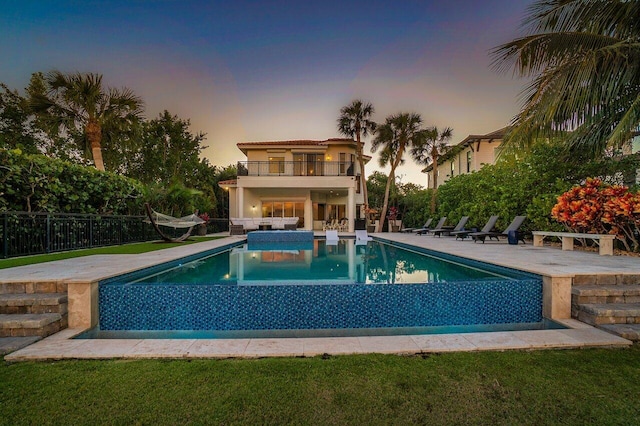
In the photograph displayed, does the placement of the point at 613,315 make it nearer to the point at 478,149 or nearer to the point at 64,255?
the point at 64,255

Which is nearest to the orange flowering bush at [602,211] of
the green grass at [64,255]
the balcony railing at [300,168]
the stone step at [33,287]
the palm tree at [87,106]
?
the stone step at [33,287]

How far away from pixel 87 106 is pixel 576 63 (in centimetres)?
1499

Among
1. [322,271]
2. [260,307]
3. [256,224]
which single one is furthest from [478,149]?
[260,307]

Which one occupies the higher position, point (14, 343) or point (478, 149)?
point (478, 149)

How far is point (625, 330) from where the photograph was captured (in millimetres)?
3098

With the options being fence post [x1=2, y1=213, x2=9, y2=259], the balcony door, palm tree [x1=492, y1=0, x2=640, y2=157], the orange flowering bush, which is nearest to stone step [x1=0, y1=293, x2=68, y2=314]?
fence post [x1=2, y1=213, x2=9, y2=259]

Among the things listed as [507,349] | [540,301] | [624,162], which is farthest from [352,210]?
[507,349]

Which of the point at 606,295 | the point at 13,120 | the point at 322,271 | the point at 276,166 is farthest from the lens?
the point at 276,166

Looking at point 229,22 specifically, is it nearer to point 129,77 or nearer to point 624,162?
point 129,77

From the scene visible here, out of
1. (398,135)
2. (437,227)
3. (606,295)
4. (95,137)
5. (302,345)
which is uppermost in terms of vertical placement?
(398,135)

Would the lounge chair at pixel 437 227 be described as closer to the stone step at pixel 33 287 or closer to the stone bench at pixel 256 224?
the stone bench at pixel 256 224

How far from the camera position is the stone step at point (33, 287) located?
376 centimetres

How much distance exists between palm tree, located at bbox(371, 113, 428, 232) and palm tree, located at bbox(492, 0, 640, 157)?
39.7 feet

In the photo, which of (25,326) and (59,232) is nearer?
(25,326)
